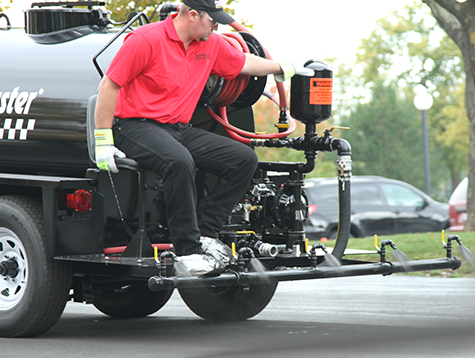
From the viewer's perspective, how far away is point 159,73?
5.36 meters

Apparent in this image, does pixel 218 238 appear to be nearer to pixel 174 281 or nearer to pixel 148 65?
pixel 174 281

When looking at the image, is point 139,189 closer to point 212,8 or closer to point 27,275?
point 27,275

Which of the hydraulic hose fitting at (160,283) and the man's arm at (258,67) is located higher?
the man's arm at (258,67)

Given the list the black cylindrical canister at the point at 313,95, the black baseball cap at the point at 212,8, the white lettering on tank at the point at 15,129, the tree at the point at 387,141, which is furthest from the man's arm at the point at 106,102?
the tree at the point at 387,141

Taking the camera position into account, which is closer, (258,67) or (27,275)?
(27,275)

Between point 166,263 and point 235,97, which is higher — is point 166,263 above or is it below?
below

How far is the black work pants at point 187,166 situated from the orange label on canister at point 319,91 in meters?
0.79

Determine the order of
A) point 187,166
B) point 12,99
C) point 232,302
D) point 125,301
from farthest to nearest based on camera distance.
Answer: point 125,301 < point 232,302 < point 12,99 < point 187,166

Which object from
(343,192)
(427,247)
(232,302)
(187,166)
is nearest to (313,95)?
(343,192)

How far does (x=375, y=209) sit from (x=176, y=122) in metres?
12.5

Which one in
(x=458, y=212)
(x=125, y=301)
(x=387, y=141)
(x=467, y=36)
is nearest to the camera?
(x=125, y=301)

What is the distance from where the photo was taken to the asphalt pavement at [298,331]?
5133mm

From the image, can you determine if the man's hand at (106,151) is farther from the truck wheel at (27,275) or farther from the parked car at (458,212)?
the parked car at (458,212)

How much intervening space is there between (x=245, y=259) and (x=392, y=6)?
167ft
